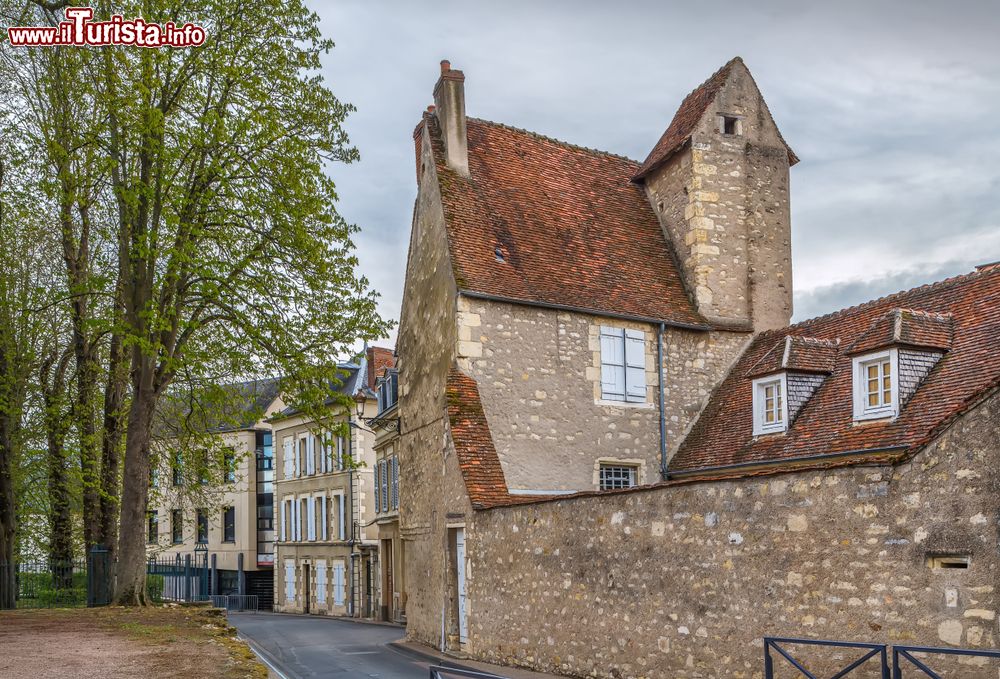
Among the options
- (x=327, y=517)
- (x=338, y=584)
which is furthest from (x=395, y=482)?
(x=327, y=517)

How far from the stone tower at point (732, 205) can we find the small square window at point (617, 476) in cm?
345

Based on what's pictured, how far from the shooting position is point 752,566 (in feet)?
33.4

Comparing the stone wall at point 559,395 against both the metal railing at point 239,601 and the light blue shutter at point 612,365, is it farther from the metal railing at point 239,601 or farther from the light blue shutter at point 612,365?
the metal railing at point 239,601

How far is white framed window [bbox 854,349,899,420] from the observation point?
45.8 feet

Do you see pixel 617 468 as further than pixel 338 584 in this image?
No

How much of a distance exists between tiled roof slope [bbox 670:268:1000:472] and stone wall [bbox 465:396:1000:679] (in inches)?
97.2

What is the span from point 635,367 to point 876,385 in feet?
16.3

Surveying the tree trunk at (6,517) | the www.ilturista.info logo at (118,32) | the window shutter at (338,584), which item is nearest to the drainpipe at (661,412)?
the www.ilturista.info logo at (118,32)

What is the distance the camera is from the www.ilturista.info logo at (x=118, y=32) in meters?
16.9

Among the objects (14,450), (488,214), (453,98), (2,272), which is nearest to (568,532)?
(488,214)

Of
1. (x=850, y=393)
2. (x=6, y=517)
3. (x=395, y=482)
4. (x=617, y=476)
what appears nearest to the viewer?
(x=850, y=393)

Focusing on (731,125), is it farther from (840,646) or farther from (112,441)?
(112,441)

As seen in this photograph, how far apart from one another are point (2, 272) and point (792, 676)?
15936 millimetres

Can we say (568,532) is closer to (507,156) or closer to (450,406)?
(450,406)
